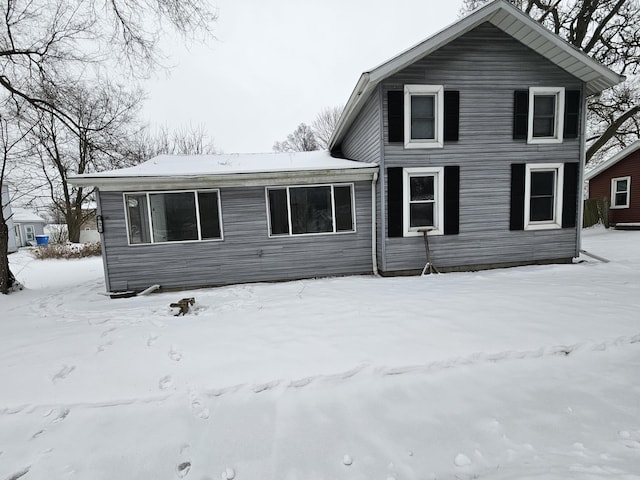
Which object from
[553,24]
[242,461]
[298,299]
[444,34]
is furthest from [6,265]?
[553,24]

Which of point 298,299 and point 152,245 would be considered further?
point 152,245

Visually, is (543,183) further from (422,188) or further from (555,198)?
(422,188)

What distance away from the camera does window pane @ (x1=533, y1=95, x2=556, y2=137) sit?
24.0 ft

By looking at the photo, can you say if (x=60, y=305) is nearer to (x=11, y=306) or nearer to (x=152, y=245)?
(x=11, y=306)

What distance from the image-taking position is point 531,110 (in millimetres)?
7137

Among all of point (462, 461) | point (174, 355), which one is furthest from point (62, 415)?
point (462, 461)

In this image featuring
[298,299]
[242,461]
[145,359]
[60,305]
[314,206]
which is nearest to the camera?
[242,461]

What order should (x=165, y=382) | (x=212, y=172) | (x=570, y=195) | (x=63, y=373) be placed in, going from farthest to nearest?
(x=570, y=195) < (x=212, y=172) < (x=63, y=373) < (x=165, y=382)

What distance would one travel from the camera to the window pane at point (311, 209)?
7.19m

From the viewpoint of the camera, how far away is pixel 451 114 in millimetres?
6910

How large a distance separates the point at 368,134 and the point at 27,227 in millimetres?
35084

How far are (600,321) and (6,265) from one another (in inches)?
499

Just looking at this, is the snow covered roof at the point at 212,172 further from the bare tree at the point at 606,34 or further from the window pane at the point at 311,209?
the bare tree at the point at 606,34

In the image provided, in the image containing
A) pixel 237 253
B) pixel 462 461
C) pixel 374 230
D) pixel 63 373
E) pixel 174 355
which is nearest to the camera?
pixel 462 461
